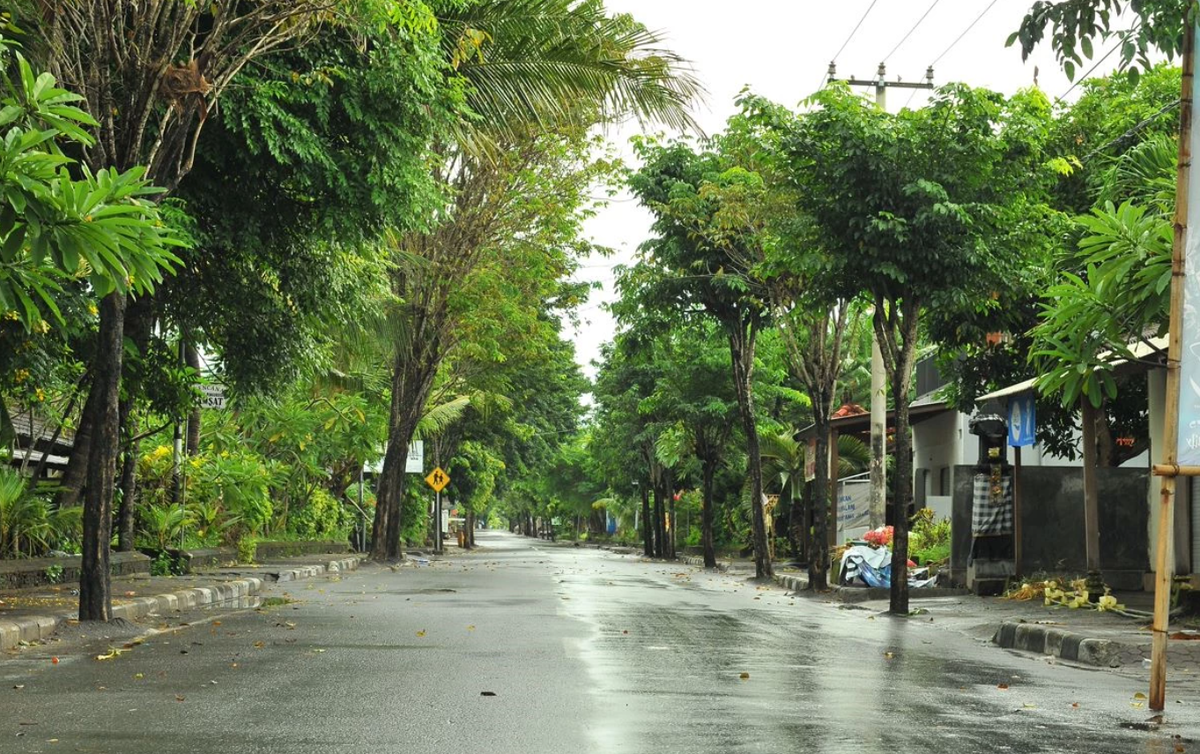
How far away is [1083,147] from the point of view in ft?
69.0

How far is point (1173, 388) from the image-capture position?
816cm

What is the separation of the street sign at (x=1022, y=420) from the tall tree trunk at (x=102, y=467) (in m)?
12.3

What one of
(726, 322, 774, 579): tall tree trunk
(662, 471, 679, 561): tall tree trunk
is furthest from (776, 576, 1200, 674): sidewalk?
(662, 471, 679, 561): tall tree trunk

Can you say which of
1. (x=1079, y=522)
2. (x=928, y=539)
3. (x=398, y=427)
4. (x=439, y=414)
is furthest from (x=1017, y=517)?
(x=439, y=414)

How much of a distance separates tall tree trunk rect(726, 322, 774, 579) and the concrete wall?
31.6 feet

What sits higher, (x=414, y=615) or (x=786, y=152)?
(x=786, y=152)

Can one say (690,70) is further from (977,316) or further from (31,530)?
(31,530)

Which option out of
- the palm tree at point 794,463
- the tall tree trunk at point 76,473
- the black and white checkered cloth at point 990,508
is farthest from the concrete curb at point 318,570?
the palm tree at point 794,463

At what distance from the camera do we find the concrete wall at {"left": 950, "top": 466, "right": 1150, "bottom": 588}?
2034 centimetres

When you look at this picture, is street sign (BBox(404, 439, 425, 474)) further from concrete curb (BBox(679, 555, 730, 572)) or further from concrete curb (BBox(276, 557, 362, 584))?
concrete curb (BBox(679, 555, 730, 572))

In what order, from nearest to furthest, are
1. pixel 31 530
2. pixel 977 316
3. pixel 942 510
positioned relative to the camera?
pixel 31 530, pixel 977 316, pixel 942 510

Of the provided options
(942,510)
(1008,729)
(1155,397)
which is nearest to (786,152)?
(1155,397)

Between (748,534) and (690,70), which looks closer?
(690,70)

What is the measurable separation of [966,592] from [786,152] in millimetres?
7933
